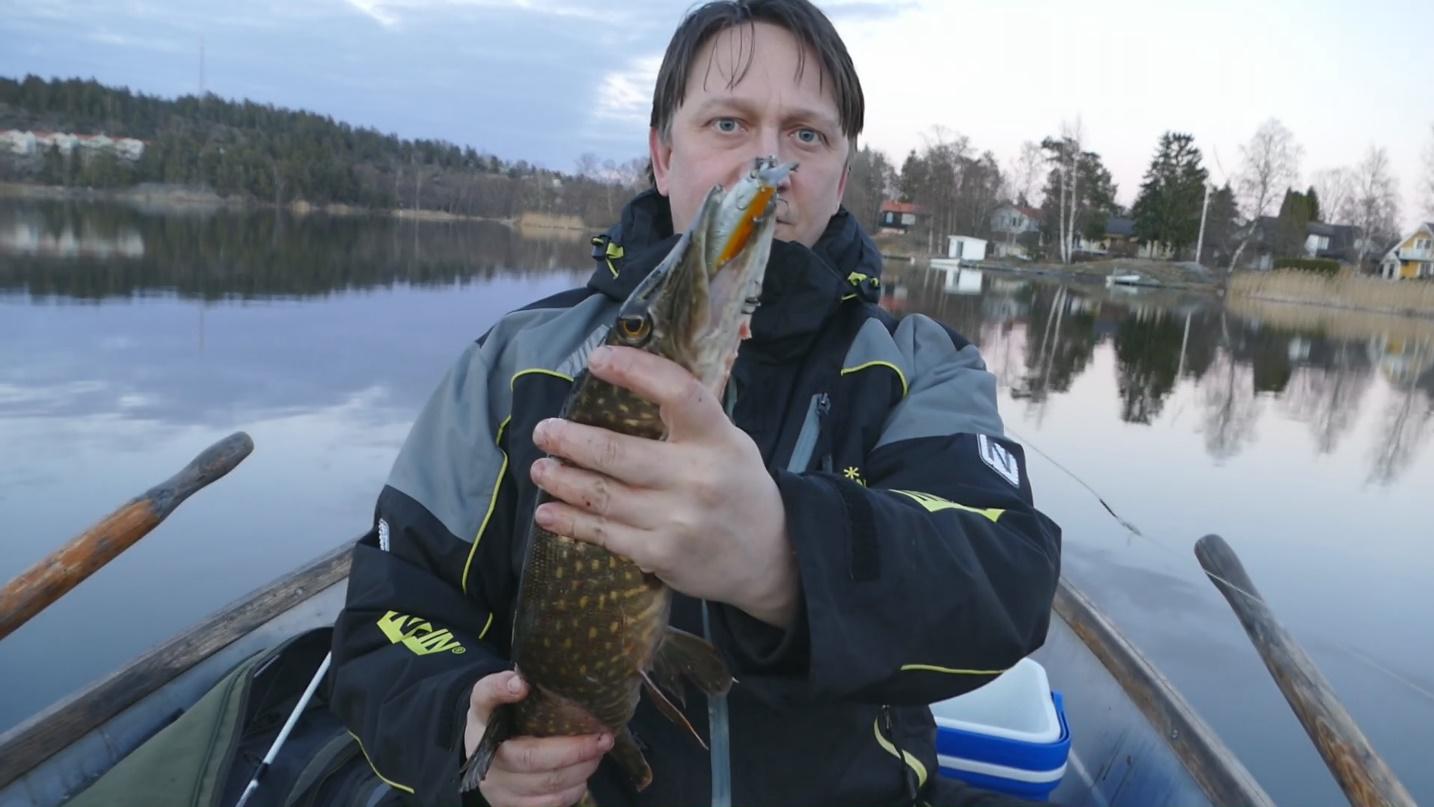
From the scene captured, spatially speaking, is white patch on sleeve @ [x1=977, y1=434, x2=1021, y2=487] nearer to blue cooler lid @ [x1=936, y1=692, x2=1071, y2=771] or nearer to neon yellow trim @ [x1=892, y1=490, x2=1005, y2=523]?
neon yellow trim @ [x1=892, y1=490, x2=1005, y2=523]

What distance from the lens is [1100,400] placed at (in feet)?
44.9

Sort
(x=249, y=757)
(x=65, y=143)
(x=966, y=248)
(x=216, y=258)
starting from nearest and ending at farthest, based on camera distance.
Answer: (x=249, y=757) < (x=216, y=258) < (x=966, y=248) < (x=65, y=143)

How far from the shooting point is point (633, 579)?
4.42 feet

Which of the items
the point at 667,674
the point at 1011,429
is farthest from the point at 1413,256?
the point at 667,674

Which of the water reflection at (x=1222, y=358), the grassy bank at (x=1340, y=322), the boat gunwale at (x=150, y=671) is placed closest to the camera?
the boat gunwale at (x=150, y=671)

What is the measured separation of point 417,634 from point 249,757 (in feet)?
4.68

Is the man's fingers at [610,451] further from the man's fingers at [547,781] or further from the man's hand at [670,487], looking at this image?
the man's fingers at [547,781]

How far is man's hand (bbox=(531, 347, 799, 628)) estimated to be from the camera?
42.6 inches

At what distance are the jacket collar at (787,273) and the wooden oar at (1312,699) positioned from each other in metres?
2.03

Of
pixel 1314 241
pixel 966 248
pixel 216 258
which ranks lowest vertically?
pixel 216 258

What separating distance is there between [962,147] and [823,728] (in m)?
72.9

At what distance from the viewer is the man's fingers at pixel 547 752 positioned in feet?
5.12

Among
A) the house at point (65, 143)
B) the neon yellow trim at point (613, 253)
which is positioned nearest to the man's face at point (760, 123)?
the neon yellow trim at point (613, 253)

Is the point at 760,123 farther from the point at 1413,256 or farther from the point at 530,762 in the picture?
the point at 1413,256
